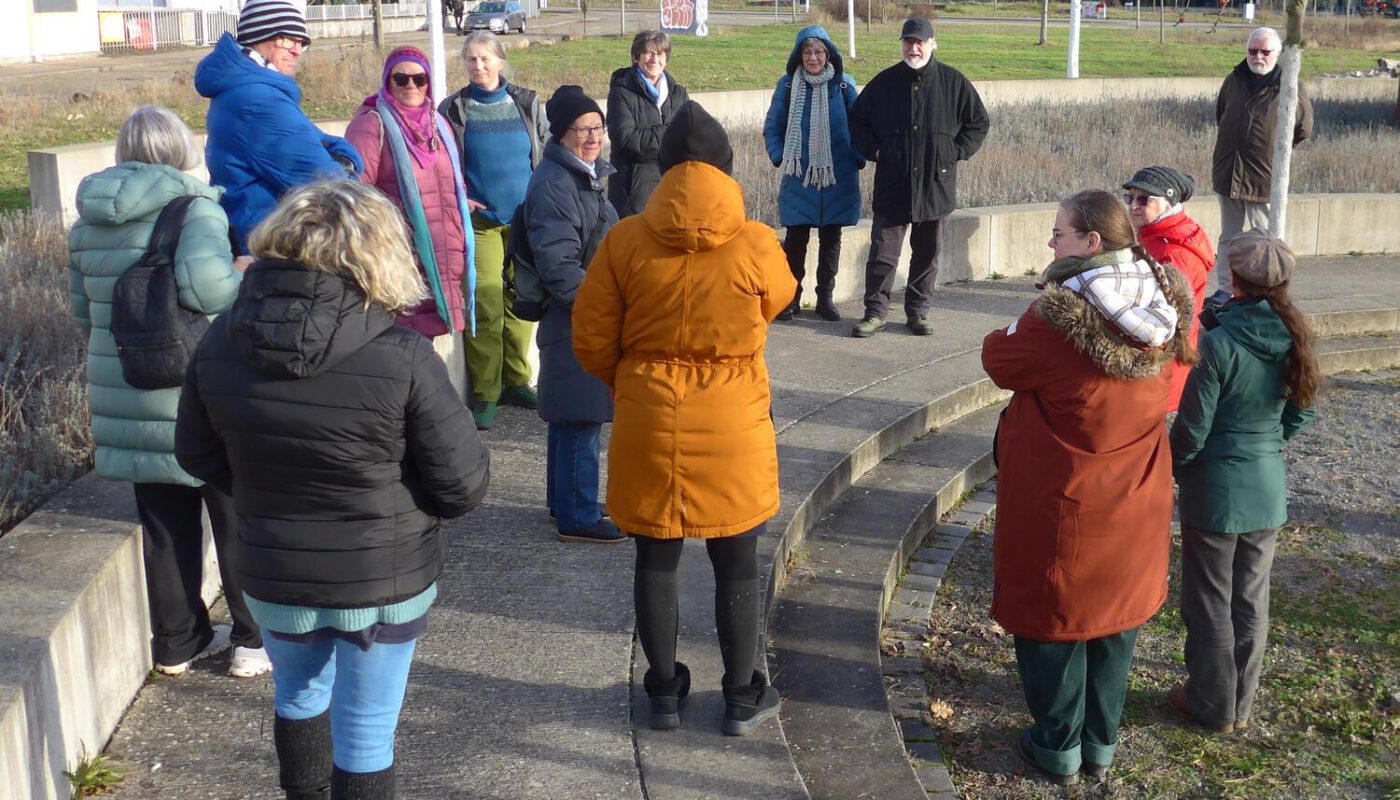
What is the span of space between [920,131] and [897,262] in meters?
0.79

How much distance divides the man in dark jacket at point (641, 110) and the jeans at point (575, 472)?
2.78 metres

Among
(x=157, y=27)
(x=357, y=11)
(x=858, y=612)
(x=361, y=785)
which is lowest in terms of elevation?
(x=858, y=612)

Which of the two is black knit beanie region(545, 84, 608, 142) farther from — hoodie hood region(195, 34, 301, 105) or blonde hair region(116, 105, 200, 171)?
blonde hair region(116, 105, 200, 171)

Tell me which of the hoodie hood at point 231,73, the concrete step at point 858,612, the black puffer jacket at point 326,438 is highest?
the hoodie hood at point 231,73

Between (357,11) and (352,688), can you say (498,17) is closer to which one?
(357,11)

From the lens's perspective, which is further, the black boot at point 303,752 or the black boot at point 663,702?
the black boot at point 663,702

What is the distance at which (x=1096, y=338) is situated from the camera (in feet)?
12.8

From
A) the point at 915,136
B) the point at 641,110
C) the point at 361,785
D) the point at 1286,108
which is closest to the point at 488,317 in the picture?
the point at 641,110

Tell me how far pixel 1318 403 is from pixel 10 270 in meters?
7.67

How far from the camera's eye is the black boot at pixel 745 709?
4.14 metres

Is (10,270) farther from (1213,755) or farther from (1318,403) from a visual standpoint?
(1318,403)

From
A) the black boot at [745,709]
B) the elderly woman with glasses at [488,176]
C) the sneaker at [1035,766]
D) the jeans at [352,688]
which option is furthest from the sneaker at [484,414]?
the jeans at [352,688]

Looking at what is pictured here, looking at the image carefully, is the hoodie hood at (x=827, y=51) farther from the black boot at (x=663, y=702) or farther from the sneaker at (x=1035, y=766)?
the black boot at (x=663, y=702)

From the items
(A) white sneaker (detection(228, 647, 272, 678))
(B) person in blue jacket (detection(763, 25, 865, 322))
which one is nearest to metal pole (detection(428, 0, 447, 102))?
(B) person in blue jacket (detection(763, 25, 865, 322))
